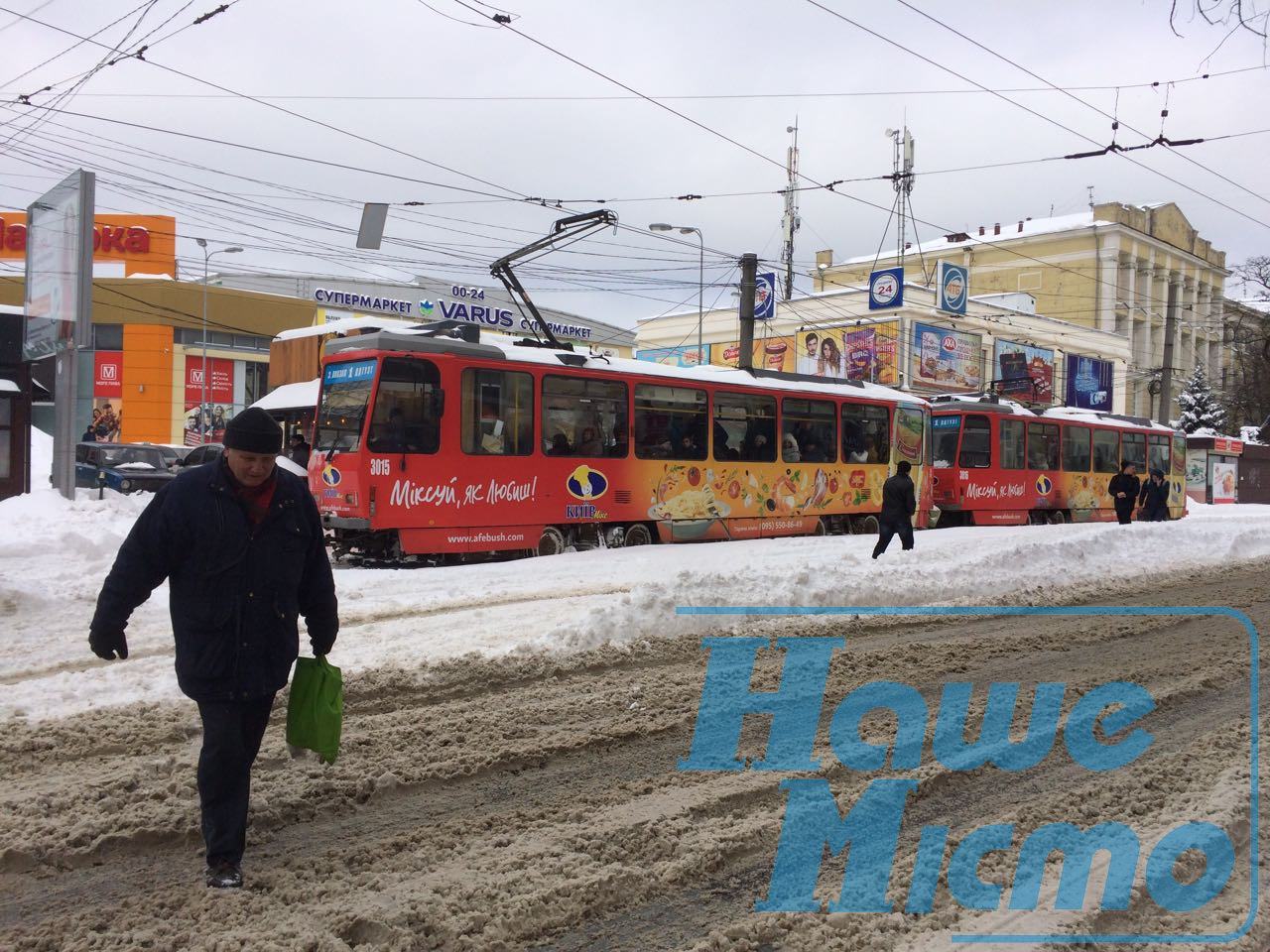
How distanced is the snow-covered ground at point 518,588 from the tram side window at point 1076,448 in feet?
39.5

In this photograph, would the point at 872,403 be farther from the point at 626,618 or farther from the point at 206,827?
the point at 206,827

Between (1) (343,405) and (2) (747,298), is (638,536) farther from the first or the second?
(2) (747,298)

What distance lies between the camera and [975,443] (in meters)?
26.7

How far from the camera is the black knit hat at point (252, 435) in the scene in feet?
13.0

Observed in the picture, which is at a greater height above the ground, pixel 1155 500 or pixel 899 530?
pixel 1155 500

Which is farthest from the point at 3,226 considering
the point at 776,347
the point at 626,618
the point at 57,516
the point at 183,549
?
the point at 183,549

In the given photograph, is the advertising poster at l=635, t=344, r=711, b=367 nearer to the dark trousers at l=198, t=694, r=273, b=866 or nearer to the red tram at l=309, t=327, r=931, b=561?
the red tram at l=309, t=327, r=931, b=561

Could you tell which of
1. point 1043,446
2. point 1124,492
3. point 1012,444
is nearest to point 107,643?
point 1124,492

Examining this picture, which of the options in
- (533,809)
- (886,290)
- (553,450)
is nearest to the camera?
(533,809)

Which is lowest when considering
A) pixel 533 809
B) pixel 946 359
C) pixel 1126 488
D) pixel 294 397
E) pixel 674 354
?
pixel 533 809

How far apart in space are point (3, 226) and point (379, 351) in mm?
44369

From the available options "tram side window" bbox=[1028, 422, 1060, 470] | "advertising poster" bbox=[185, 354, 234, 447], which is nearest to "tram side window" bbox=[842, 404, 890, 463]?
"tram side window" bbox=[1028, 422, 1060, 470]

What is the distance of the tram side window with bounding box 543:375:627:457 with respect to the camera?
51.9ft

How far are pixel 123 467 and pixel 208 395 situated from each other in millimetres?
20279
